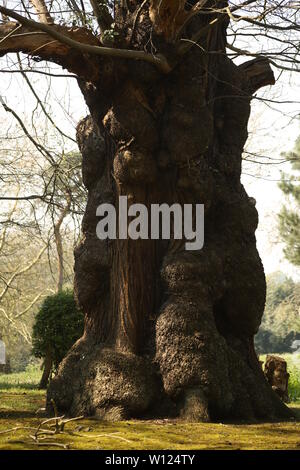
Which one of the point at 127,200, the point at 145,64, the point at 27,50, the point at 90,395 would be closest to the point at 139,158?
the point at 127,200

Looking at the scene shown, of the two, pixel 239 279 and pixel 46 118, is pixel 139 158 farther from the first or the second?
pixel 46 118

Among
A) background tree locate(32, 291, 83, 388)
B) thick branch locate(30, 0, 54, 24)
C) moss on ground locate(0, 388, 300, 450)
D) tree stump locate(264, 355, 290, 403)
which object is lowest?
moss on ground locate(0, 388, 300, 450)

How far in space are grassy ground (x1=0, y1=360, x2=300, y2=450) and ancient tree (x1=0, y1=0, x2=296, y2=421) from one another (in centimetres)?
54

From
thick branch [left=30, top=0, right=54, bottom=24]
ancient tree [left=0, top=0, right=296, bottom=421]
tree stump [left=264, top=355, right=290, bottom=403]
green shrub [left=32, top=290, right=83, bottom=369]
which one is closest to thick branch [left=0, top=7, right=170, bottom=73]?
ancient tree [left=0, top=0, right=296, bottom=421]

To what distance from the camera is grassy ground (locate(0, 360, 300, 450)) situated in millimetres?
5262

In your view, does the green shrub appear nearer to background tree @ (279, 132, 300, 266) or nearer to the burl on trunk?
the burl on trunk

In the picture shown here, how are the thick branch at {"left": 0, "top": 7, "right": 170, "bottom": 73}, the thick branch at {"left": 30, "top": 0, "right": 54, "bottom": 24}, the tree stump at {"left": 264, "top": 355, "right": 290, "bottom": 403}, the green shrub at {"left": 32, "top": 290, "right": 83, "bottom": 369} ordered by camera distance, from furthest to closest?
the green shrub at {"left": 32, "top": 290, "right": 83, "bottom": 369}, the tree stump at {"left": 264, "top": 355, "right": 290, "bottom": 403}, the thick branch at {"left": 30, "top": 0, "right": 54, "bottom": 24}, the thick branch at {"left": 0, "top": 7, "right": 170, "bottom": 73}

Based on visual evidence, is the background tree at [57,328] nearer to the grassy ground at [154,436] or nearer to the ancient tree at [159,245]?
the ancient tree at [159,245]

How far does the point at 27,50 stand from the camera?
745 centimetres

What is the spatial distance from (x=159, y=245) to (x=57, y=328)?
503 centimetres

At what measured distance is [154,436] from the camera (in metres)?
5.77

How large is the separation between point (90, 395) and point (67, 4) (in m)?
5.19

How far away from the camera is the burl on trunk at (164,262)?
7160 millimetres

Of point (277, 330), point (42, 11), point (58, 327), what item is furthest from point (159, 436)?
point (277, 330)
